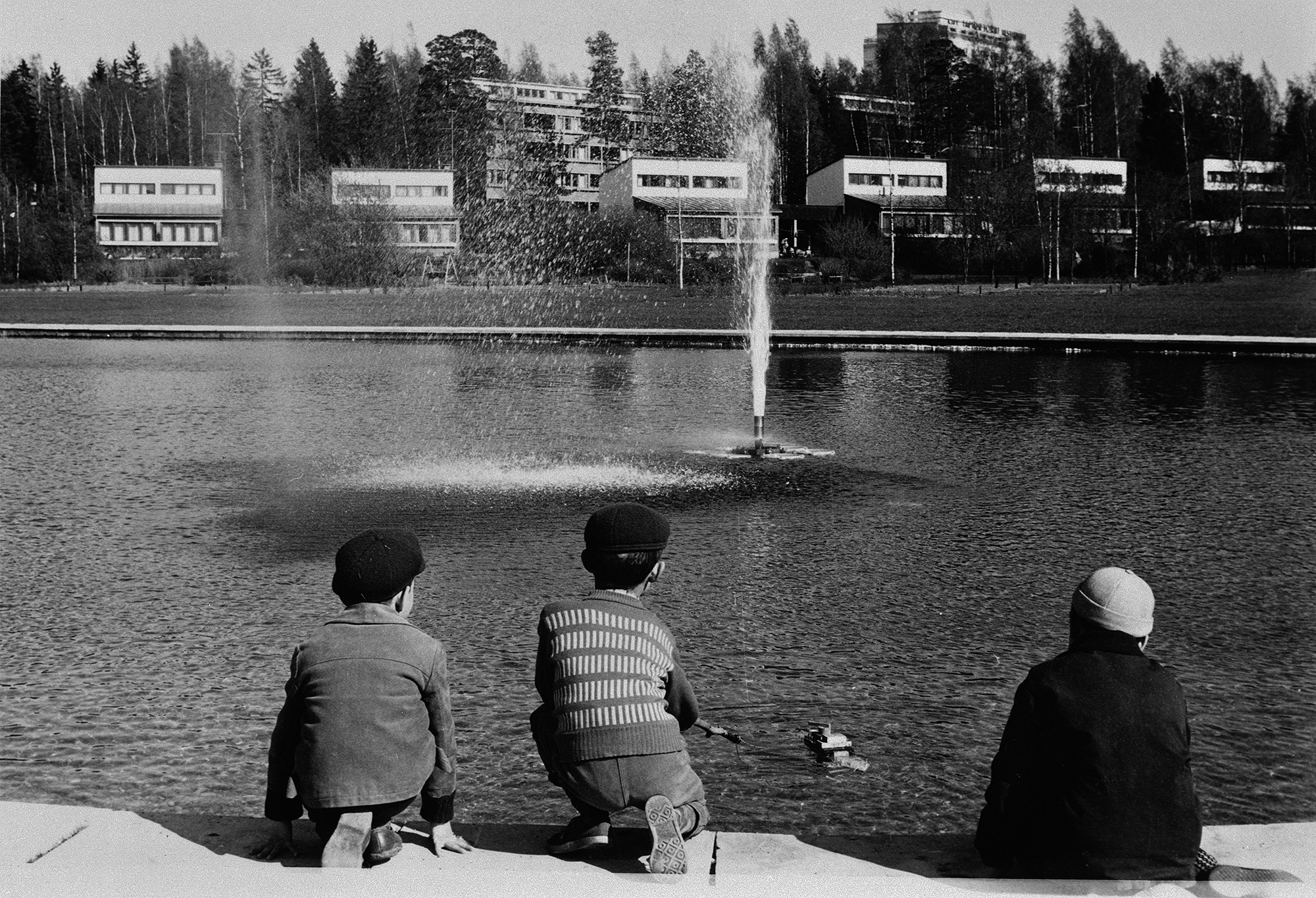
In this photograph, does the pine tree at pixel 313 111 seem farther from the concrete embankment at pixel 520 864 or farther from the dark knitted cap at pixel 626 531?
the concrete embankment at pixel 520 864

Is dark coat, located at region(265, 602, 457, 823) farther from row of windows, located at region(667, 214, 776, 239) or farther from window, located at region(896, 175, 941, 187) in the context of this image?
window, located at region(896, 175, 941, 187)

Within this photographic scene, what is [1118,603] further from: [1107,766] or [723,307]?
[723,307]

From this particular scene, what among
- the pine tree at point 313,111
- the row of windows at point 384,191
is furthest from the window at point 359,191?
the pine tree at point 313,111

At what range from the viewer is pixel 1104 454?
16.1 m

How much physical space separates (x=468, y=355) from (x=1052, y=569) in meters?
24.6

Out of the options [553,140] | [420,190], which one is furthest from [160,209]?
[553,140]

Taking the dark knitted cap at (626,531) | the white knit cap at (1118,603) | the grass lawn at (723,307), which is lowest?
the white knit cap at (1118,603)

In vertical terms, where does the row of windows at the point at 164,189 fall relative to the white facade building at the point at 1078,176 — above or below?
above

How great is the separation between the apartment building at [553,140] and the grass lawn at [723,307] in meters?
23.7

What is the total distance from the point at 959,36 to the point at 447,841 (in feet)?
433

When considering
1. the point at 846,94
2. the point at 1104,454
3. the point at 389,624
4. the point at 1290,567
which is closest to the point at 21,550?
→ the point at 389,624

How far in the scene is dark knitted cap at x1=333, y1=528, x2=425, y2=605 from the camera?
14.6ft

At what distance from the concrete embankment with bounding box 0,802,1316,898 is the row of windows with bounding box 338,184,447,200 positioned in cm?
7426

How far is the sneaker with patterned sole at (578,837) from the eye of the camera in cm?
423
